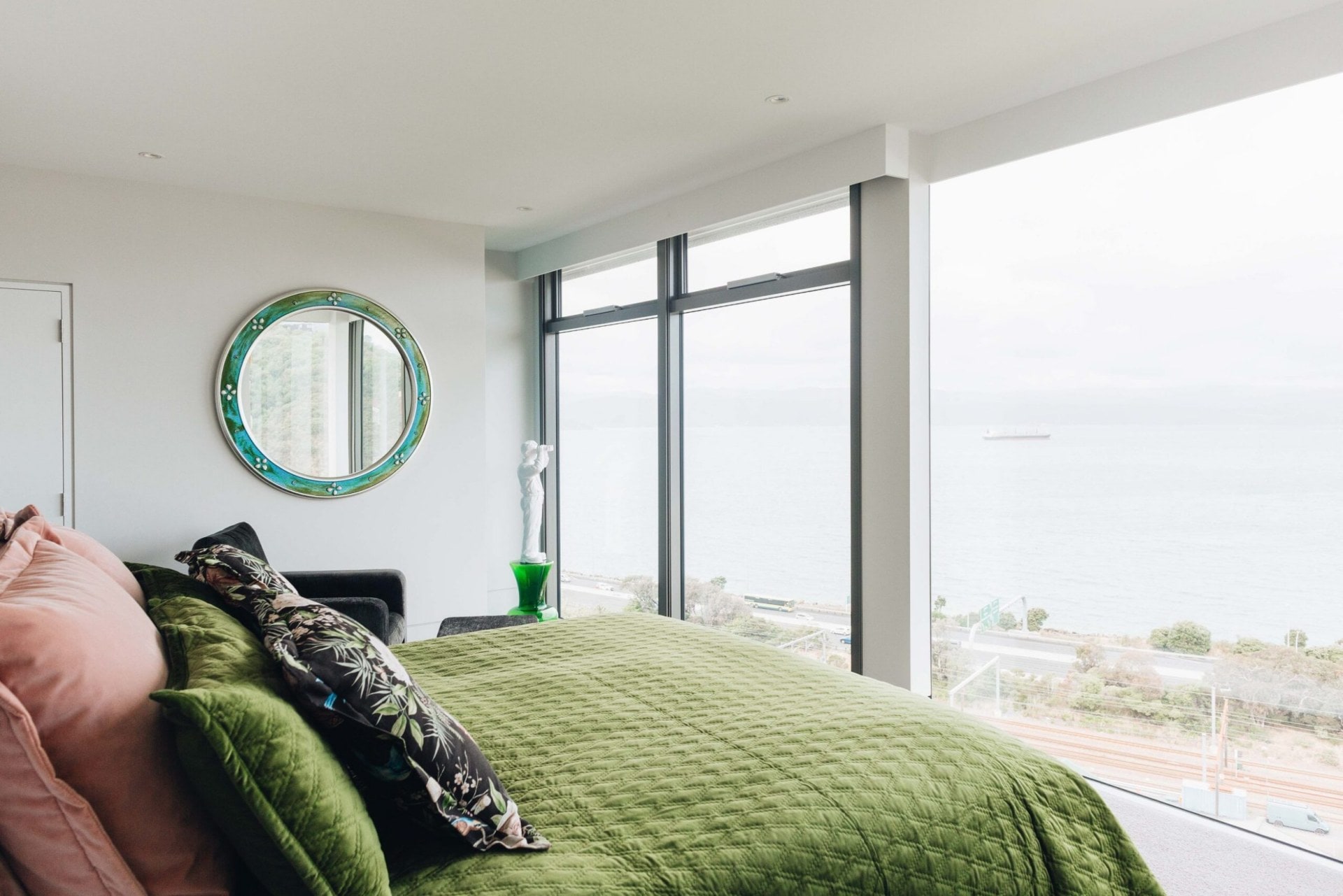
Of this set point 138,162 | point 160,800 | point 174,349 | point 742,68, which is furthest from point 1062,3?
point 174,349

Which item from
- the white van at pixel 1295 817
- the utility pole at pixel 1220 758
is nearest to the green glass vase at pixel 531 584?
the utility pole at pixel 1220 758

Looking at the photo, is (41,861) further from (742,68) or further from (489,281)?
(489,281)

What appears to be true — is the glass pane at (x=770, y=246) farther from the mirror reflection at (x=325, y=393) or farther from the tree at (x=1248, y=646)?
the tree at (x=1248, y=646)

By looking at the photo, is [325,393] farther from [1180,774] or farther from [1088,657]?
[1180,774]

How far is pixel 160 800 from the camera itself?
1.13m

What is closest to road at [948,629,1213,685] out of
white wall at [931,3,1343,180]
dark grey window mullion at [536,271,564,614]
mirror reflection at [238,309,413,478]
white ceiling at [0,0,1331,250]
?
white wall at [931,3,1343,180]

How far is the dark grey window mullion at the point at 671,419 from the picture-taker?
4824 millimetres

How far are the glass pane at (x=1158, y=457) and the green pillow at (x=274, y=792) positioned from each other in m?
2.85

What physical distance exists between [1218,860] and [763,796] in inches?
78.3

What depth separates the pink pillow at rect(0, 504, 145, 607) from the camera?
1715 millimetres

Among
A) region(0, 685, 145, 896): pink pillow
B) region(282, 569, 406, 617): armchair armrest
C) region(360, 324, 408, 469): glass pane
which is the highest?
region(360, 324, 408, 469): glass pane

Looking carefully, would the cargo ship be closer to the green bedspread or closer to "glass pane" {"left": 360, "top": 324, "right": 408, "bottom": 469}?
the green bedspread

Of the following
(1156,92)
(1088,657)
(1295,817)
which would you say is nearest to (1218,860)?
(1295,817)

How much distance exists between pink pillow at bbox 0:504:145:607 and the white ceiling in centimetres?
161
